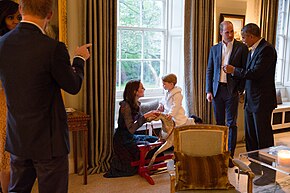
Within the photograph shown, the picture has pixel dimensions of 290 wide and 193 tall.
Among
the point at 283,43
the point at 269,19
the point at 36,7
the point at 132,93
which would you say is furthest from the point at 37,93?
the point at 283,43

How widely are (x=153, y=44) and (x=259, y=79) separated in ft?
5.09

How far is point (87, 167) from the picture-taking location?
3.22 metres

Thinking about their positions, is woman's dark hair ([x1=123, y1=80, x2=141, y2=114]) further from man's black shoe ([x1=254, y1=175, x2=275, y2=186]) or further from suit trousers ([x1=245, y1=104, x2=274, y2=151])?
man's black shoe ([x1=254, y1=175, x2=275, y2=186])

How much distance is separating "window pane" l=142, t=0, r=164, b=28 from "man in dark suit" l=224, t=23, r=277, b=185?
1290 mm

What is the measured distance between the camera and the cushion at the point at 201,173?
202 cm

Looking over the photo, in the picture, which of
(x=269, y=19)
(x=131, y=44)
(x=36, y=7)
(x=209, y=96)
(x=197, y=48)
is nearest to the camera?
(x=36, y=7)

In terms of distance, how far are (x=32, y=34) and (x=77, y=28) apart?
68.2 inches

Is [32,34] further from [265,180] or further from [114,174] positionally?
[265,180]

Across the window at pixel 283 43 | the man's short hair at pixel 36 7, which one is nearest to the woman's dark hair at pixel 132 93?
the man's short hair at pixel 36 7

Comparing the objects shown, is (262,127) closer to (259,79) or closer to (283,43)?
(259,79)

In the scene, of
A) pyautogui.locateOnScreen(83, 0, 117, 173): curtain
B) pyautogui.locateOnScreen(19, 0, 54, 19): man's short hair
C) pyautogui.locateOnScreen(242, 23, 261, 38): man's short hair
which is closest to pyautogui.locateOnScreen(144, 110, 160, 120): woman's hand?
pyautogui.locateOnScreen(83, 0, 117, 173): curtain

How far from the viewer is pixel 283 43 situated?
18.3ft

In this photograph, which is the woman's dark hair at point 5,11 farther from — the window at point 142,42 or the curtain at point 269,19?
the curtain at point 269,19

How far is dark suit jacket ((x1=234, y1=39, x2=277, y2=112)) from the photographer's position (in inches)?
120
